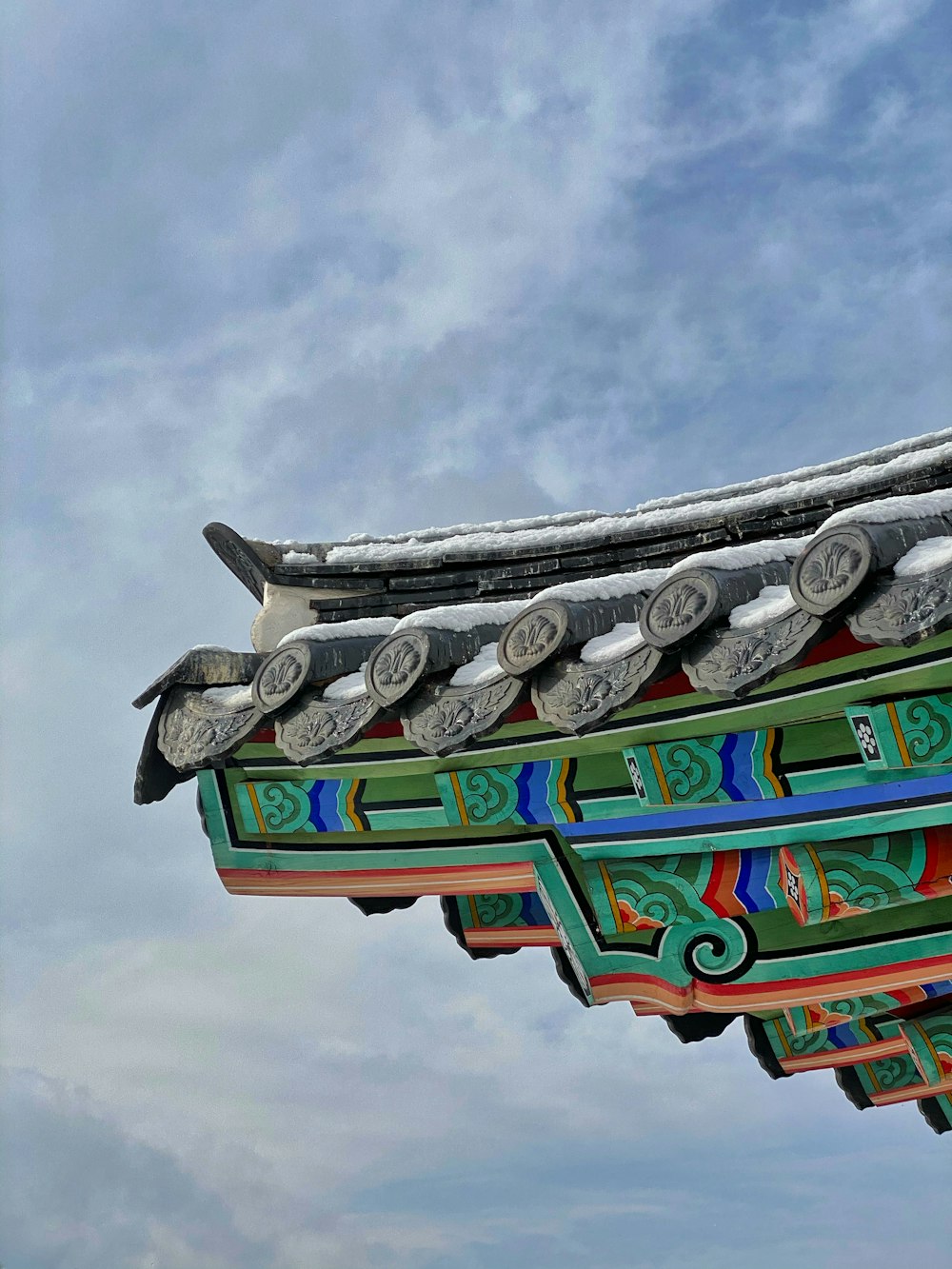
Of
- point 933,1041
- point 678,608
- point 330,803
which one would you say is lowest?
point 933,1041

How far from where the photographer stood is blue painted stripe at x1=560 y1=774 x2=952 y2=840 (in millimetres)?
2670

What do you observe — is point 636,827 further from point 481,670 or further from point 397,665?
point 397,665

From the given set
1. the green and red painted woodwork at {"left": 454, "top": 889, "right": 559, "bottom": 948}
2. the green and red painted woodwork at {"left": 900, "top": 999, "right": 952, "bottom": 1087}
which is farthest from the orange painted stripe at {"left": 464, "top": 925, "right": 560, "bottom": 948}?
the green and red painted woodwork at {"left": 900, "top": 999, "right": 952, "bottom": 1087}

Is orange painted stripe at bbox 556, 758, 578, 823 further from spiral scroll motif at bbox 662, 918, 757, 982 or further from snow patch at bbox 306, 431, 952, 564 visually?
snow patch at bbox 306, 431, 952, 564

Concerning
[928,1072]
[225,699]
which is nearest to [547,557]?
[225,699]

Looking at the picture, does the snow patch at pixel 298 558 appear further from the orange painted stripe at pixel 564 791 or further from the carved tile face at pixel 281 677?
the orange painted stripe at pixel 564 791

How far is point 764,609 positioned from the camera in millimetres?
2154

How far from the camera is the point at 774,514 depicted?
359 centimetres

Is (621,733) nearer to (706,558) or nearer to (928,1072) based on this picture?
(706,558)

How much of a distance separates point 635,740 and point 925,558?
1043mm

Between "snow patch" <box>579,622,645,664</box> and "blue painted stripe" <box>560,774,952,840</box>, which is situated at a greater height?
"snow patch" <box>579,622,645,664</box>

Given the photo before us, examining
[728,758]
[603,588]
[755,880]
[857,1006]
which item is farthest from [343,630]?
[857,1006]

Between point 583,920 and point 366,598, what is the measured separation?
1.22 meters

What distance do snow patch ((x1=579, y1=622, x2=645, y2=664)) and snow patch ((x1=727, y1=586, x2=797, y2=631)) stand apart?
7.3 inches
